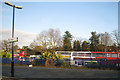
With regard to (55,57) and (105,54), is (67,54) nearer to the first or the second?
(105,54)

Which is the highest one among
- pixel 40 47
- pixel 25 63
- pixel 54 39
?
pixel 54 39

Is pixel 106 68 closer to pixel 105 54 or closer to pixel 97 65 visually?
pixel 97 65

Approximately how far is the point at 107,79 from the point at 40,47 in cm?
2709

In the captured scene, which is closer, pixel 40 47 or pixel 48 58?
pixel 48 58

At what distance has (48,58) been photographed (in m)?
21.3

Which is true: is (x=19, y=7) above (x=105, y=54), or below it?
above

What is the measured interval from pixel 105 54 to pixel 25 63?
54.9 ft

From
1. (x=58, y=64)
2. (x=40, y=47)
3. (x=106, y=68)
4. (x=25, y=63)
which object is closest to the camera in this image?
(x=106, y=68)

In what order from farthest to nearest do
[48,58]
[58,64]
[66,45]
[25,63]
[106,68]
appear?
[66,45] < [25,63] < [48,58] < [58,64] < [106,68]

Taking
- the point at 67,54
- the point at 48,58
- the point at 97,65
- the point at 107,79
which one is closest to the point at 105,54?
the point at 67,54

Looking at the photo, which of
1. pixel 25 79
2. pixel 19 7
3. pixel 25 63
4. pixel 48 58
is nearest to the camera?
pixel 25 79

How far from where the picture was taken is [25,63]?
79.2 ft

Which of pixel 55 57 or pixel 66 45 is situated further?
pixel 66 45

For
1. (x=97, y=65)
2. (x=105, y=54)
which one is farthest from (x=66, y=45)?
(x=97, y=65)
